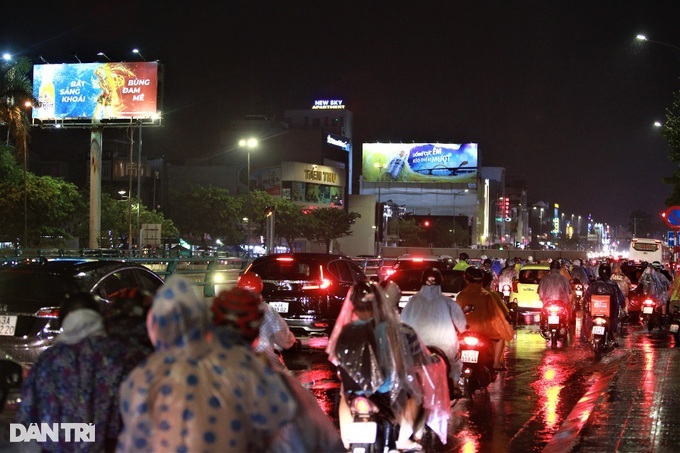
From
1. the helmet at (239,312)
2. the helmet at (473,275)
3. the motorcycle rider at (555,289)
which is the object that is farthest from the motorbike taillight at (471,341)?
the motorcycle rider at (555,289)

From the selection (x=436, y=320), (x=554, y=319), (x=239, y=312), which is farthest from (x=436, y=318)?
(x=554, y=319)

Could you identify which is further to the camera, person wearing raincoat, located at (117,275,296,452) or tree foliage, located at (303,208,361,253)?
tree foliage, located at (303,208,361,253)

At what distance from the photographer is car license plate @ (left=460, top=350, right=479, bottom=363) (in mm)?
10781

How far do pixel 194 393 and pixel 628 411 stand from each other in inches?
281

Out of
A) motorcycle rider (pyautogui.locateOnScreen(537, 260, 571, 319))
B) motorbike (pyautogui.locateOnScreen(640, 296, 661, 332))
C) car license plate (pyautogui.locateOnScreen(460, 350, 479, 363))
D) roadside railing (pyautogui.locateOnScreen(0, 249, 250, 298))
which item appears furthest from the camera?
motorbike (pyautogui.locateOnScreen(640, 296, 661, 332))

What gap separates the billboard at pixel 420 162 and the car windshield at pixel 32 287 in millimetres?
111796

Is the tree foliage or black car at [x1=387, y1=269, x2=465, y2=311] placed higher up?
the tree foliage

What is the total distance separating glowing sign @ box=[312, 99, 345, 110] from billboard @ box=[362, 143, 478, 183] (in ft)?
73.6

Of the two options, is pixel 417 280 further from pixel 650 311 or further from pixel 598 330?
pixel 650 311

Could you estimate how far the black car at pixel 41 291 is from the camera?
358 inches

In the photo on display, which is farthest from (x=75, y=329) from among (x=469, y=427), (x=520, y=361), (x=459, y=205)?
(x=459, y=205)

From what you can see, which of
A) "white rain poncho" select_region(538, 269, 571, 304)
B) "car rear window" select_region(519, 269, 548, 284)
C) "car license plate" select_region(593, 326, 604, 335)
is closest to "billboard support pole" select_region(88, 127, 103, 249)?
"car rear window" select_region(519, 269, 548, 284)

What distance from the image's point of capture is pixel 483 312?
11.2 meters

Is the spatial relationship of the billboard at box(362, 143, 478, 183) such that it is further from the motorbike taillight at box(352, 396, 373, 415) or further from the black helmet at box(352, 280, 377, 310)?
the motorbike taillight at box(352, 396, 373, 415)
